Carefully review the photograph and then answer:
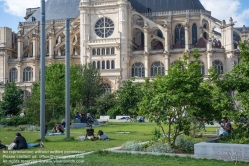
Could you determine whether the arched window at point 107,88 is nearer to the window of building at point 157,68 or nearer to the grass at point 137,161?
the window of building at point 157,68

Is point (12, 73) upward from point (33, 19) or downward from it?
downward

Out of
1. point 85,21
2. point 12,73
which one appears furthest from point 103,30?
point 12,73

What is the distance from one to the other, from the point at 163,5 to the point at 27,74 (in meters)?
28.8

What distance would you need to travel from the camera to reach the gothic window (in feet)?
192

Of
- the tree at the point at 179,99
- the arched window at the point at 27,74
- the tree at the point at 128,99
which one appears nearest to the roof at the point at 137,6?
the arched window at the point at 27,74

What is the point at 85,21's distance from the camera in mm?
59375

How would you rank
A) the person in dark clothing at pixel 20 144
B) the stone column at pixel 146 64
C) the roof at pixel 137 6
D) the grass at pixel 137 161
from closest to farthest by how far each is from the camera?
1. the grass at pixel 137 161
2. the person in dark clothing at pixel 20 144
3. the stone column at pixel 146 64
4. the roof at pixel 137 6

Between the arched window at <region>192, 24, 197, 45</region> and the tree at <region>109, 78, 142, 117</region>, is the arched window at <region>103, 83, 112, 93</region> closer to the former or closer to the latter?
the tree at <region>109, 78, 142, 117</region>

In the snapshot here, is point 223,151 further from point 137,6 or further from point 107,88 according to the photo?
point 137,6

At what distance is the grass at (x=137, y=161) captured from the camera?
11438 mm

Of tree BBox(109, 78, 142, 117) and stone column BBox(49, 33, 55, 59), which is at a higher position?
stone column BBox(49, 33, 55, 59)

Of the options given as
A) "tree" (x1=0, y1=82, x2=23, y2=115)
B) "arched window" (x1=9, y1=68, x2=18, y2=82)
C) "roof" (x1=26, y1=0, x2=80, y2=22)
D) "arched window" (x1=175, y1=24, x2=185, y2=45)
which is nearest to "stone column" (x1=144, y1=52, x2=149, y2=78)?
"arched window" (x1=175, y1=24, x2=185, y2=45)

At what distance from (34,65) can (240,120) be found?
52.7 metres

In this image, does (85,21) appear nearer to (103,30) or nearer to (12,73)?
(103,30)
